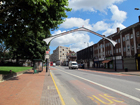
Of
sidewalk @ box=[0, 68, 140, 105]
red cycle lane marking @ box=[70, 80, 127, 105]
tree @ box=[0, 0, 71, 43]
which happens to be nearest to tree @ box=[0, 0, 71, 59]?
tree @ box=[0, 0, 71, 43]

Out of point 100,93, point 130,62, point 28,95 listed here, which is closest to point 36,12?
point 28,95

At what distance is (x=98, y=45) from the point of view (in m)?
52.8

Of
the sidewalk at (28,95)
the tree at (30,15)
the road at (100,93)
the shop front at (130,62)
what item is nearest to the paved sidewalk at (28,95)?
the sidewalk at (28,95)

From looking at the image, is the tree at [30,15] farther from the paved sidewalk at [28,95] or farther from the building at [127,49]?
the building at [127,49]

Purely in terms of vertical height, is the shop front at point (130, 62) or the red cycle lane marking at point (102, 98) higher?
the shop front at point (130, 62)

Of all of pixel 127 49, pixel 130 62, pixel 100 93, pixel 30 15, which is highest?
pixel 30 15

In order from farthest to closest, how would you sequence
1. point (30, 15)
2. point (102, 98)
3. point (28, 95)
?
point (30, 15)
point (28, 95)
point (102, 98)

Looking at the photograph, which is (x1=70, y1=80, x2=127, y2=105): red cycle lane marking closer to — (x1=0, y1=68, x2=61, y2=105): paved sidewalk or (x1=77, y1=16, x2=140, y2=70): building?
(x1=0, y1=68, x2=61, y2=105): paved sidewalk

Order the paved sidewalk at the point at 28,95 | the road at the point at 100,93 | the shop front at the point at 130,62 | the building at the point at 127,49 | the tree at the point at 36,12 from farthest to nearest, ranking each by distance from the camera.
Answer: the shop front at the point at 130,62 → the building at the point at 127,49 → the tree at the point at 36,12 → the road at the point at 100,93 → the paved sidewalk at the point at 28,95

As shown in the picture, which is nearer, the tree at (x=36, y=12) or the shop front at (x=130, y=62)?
the tree at (x=36, y=12)

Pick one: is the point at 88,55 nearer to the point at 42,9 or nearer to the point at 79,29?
the point at 79,29

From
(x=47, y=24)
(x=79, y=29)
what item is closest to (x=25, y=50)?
(x=79, y=29)

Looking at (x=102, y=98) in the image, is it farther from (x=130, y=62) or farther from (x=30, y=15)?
(x=130, y=62)

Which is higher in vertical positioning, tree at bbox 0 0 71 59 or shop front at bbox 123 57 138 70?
tree at bbox 0 0 71 59
